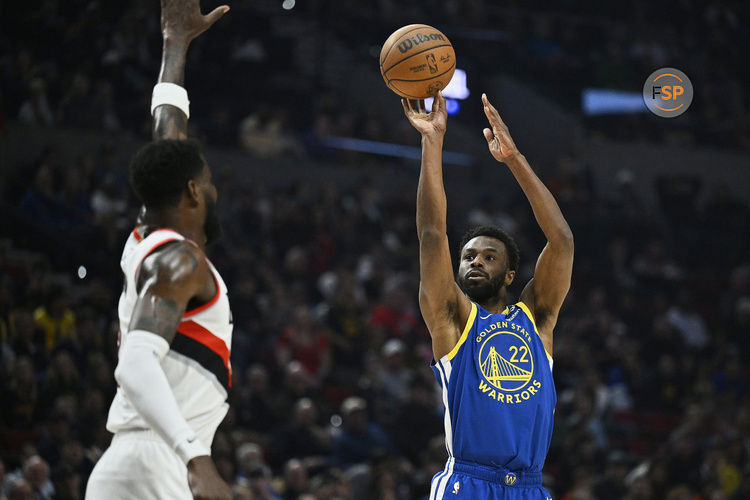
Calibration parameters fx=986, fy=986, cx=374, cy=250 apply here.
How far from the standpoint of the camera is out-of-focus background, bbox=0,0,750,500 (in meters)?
9.16

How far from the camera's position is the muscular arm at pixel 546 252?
4910 millimetres

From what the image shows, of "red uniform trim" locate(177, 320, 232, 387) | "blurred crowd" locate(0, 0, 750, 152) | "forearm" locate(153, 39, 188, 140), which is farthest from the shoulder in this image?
"blurred crowd" locate(0, 0, 750, 152)

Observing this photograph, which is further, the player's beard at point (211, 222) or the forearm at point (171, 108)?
the forearm at point (171, 108)

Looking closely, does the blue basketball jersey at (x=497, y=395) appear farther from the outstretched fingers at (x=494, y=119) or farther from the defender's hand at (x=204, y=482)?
the defender's hand at (x=204, y=482)

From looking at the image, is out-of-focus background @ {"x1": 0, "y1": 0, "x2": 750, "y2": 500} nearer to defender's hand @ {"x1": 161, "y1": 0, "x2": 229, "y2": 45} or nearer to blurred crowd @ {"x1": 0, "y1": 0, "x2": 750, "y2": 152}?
blurred crowd @ {"x1": 0, "y1": 0, "x2": 750, "y2": 152}

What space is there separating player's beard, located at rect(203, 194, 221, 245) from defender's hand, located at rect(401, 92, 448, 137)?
→ 1485 mm

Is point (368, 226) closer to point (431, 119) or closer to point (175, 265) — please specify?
point (431, 119)

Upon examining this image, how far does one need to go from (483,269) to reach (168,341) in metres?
2.23

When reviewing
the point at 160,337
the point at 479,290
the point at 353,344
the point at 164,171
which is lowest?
the point at 353,344

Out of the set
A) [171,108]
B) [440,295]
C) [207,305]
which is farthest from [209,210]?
[440,295]

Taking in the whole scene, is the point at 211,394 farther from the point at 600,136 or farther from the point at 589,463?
the point at 600,136

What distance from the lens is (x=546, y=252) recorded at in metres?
4.95

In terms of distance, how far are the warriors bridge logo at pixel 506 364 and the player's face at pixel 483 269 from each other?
20 centimetres

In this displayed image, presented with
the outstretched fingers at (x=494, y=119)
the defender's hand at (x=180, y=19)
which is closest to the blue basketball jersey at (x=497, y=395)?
the outstretched fingers at (x=494, y=119)
